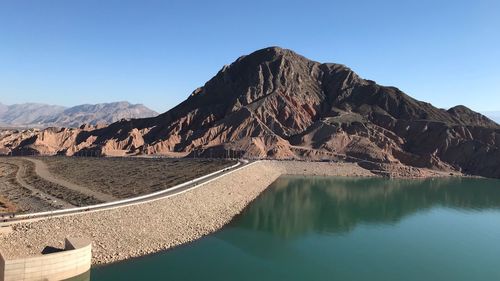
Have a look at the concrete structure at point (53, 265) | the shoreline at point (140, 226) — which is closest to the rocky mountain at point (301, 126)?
the shoreline at point (140, 226)

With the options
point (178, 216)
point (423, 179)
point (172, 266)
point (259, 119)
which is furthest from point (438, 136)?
point (172, 266)

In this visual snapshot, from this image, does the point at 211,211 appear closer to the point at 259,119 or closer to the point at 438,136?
the point at 259,119

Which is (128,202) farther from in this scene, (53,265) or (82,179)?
(82,179)

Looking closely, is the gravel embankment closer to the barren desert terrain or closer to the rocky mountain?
the barren desert terrain

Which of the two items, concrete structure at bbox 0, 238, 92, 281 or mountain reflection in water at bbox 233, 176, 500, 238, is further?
mountain reflection in water at bbox 233, 176, 500, 238

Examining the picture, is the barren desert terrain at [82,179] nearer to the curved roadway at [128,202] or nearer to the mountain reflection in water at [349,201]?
the curved roadway at [128,202]

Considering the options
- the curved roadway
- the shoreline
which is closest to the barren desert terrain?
the curved roadway
